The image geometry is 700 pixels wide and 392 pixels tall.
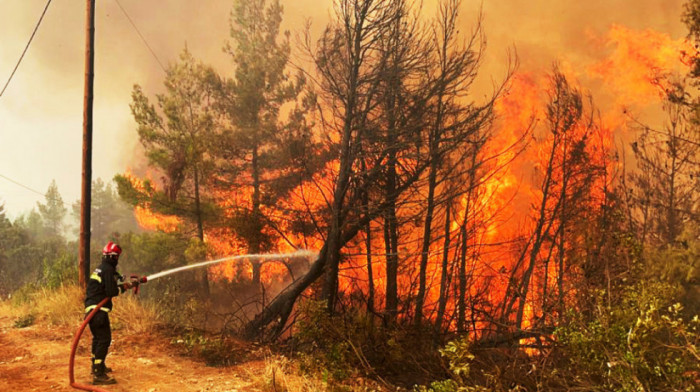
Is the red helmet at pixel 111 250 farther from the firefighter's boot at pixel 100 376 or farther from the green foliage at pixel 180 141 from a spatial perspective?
the green foliage at pixel 180 141

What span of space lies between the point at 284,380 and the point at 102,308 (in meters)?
2.79

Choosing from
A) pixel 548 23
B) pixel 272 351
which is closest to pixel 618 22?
pixel 548 23

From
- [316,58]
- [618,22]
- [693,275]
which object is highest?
[618,22]

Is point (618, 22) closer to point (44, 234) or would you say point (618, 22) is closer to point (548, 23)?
point (548, 23)

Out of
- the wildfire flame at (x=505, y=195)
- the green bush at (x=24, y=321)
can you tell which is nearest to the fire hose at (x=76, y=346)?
the wildfire flame at (x=505, y=195)

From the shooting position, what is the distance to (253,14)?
22.2 m

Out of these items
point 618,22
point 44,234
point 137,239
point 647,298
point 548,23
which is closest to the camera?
point 647,298

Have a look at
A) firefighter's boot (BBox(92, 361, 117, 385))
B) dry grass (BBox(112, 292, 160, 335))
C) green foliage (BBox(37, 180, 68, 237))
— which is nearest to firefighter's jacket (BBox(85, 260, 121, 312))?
firefighter's boot (BBox(92, 361, 117, 385))

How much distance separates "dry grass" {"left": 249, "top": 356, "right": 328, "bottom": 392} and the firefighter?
205 centimetres

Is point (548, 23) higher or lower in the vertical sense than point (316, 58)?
higher

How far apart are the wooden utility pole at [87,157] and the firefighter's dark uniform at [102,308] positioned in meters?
5.05

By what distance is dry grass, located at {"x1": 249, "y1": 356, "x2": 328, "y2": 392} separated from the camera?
5.68 meters

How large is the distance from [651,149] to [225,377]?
15.7 meters

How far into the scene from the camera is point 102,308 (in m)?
6.05
